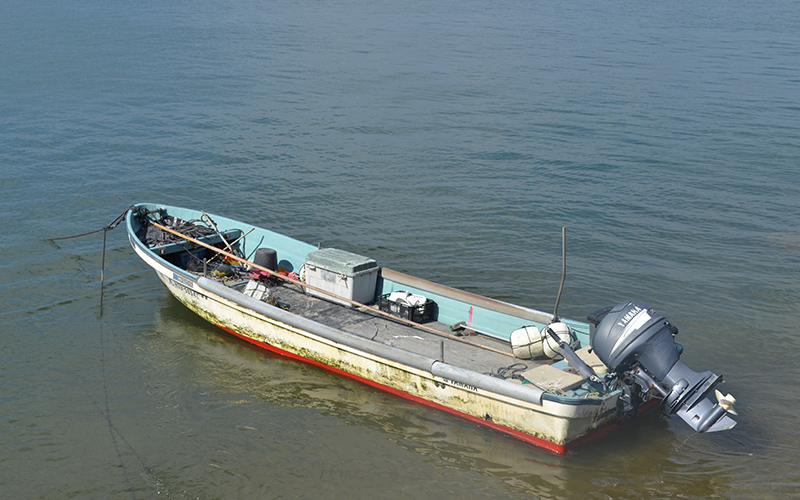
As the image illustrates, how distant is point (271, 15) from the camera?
61125 millimetres

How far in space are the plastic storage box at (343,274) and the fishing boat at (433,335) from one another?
0.09ft

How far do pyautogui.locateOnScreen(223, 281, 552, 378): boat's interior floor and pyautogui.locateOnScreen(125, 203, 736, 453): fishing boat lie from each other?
3 centimetres

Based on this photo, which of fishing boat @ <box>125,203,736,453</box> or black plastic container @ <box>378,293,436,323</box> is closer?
fishing boat @ <box>125,203,736,453</box>

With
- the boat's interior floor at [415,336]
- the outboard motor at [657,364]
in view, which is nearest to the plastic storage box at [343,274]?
the boat's interior floor at [415,336]

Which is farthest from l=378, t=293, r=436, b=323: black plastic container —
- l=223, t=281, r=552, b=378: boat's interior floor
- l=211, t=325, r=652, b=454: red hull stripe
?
l=211, t=325, r=652, b=454: red hull stripe

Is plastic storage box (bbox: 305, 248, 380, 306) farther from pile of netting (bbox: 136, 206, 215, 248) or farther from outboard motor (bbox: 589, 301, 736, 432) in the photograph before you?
outboard motor (bbox: 589, 301, 736, 432)

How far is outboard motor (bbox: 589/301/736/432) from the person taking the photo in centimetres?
979

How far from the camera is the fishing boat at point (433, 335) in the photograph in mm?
10234

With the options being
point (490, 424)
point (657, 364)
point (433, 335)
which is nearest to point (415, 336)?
point (433, 335)

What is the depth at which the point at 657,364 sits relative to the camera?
1020 cm

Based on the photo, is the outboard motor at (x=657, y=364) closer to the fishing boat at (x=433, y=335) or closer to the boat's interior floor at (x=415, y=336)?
the fishing boat at (x=433, y=335)

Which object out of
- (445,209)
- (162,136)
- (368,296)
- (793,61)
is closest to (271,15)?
(162,136)

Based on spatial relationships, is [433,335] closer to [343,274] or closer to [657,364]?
[343,274]

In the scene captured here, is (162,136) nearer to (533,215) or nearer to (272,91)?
(272,91)
